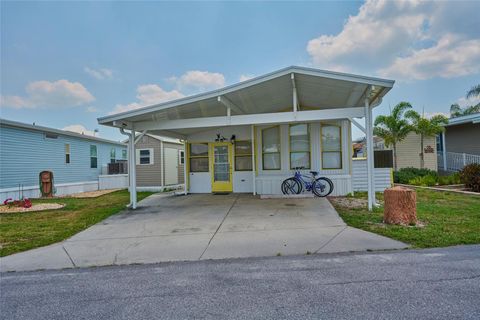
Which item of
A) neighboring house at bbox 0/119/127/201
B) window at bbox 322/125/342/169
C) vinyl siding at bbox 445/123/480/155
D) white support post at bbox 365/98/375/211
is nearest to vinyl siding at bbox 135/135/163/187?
neighboring house at bbox 0/119/127/201

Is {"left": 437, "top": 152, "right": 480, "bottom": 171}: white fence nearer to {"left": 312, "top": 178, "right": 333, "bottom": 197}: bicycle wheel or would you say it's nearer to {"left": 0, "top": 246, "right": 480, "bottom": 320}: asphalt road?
{"left": 312, "top": 178, "right": 333, "bottom": 197}: bicycle wheel

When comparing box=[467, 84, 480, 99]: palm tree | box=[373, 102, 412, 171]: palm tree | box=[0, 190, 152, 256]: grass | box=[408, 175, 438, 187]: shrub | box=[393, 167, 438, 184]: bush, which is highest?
box=[467, 84, 480, 99]: palm tree

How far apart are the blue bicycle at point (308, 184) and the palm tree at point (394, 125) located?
800cm

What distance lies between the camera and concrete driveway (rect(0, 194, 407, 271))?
4086 mm

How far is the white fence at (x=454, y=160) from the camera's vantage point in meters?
13.9

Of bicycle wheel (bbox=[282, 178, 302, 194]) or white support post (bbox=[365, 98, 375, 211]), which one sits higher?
white support post (bbox=[365, 98, 375, 211])

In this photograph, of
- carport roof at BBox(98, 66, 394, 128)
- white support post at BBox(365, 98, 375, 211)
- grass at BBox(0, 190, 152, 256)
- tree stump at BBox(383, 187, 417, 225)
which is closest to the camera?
grass at BBox(0, 190, 152, 256)

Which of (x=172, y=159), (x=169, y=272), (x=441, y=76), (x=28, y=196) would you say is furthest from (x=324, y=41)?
(x=28, y=196)

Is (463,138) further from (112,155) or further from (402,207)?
(112,155)

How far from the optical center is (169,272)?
3469 mm

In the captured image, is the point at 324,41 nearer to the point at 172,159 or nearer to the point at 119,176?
the point at 172,159

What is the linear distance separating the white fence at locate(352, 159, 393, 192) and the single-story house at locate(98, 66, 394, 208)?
4.30ft

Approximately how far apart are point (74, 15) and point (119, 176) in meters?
8.42

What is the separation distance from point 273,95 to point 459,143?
13.7 metres
